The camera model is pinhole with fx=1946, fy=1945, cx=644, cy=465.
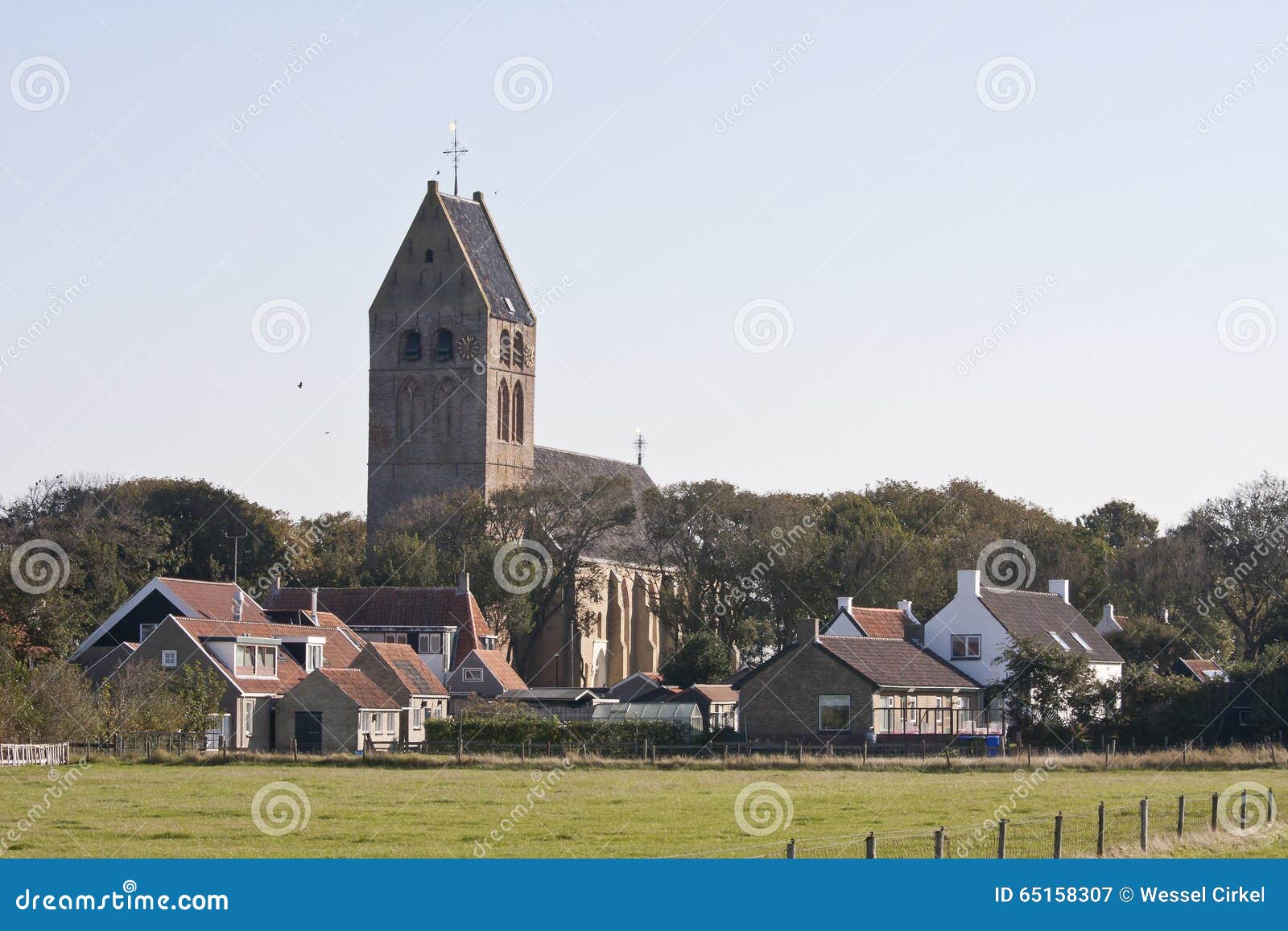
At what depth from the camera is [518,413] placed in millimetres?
119562

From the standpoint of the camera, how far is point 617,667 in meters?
115

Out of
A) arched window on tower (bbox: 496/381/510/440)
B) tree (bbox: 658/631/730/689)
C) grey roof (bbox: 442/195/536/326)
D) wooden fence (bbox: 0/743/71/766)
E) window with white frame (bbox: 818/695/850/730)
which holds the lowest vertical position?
wooden fence (bbox: 0/743/71/766)

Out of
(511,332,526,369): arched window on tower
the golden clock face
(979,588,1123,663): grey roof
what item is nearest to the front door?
(979,588,1123,663): grey roof

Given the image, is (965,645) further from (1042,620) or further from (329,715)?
(329,715)

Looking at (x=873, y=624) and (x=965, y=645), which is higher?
(x=873, y=624)

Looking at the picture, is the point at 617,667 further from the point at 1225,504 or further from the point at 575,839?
the point at 575,839

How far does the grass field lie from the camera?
29188 mm

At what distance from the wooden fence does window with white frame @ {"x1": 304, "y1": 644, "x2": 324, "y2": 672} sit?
57.6 ft

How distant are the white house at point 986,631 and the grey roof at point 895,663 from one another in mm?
997

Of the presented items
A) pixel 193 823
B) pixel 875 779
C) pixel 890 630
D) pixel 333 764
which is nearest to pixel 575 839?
pixel 193 823

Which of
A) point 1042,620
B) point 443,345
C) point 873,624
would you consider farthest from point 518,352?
point 1042,620

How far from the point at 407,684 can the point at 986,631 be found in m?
20.8

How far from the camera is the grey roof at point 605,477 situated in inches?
4375

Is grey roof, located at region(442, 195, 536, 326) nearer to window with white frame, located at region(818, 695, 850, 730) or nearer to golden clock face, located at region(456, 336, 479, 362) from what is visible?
golden clock face, located at region(456, 336, 479, 362)
